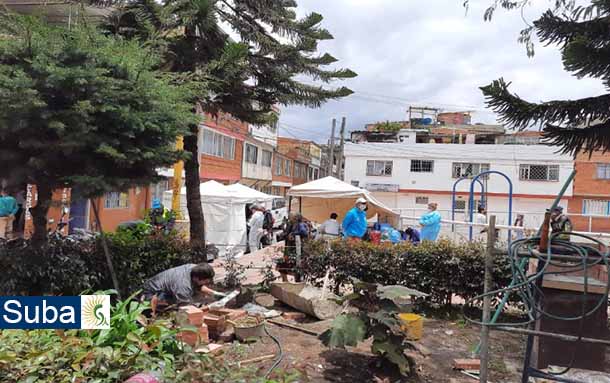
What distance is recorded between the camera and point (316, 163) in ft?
203

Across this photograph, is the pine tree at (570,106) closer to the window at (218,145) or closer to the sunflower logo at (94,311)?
the sunflower logo at (94,311)

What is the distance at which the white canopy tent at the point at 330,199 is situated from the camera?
12742 millimetres

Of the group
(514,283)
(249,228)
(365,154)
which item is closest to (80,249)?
(514,283)

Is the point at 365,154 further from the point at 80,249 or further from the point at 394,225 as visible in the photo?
the point at 80,249

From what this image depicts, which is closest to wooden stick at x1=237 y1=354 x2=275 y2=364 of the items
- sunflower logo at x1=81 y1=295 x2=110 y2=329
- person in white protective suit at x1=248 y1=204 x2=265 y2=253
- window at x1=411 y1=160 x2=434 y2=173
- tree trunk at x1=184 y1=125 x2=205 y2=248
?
sunflower logo at x1=81 y1=295 x2=110 y2=329

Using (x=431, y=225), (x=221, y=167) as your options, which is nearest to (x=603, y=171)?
(x=221, y=167)

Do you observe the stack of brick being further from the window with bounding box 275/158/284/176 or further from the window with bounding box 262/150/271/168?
the window with bounding box 275/158/284/176

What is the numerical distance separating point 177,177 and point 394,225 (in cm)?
954

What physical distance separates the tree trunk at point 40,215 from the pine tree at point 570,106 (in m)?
5.53

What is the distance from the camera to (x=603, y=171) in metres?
32.9

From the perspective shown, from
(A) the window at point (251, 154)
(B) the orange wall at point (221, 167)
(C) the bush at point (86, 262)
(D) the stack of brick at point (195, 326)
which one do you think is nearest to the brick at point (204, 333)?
(D) the stack of brick at point (195, 326)

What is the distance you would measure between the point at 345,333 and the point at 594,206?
35164mm

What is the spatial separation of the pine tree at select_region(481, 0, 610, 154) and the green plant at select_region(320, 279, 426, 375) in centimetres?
293

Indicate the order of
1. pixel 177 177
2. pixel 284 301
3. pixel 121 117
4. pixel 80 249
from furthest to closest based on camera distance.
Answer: pixel 177 177, pixel 284 301, pixel 80 249, pixel 121 117
